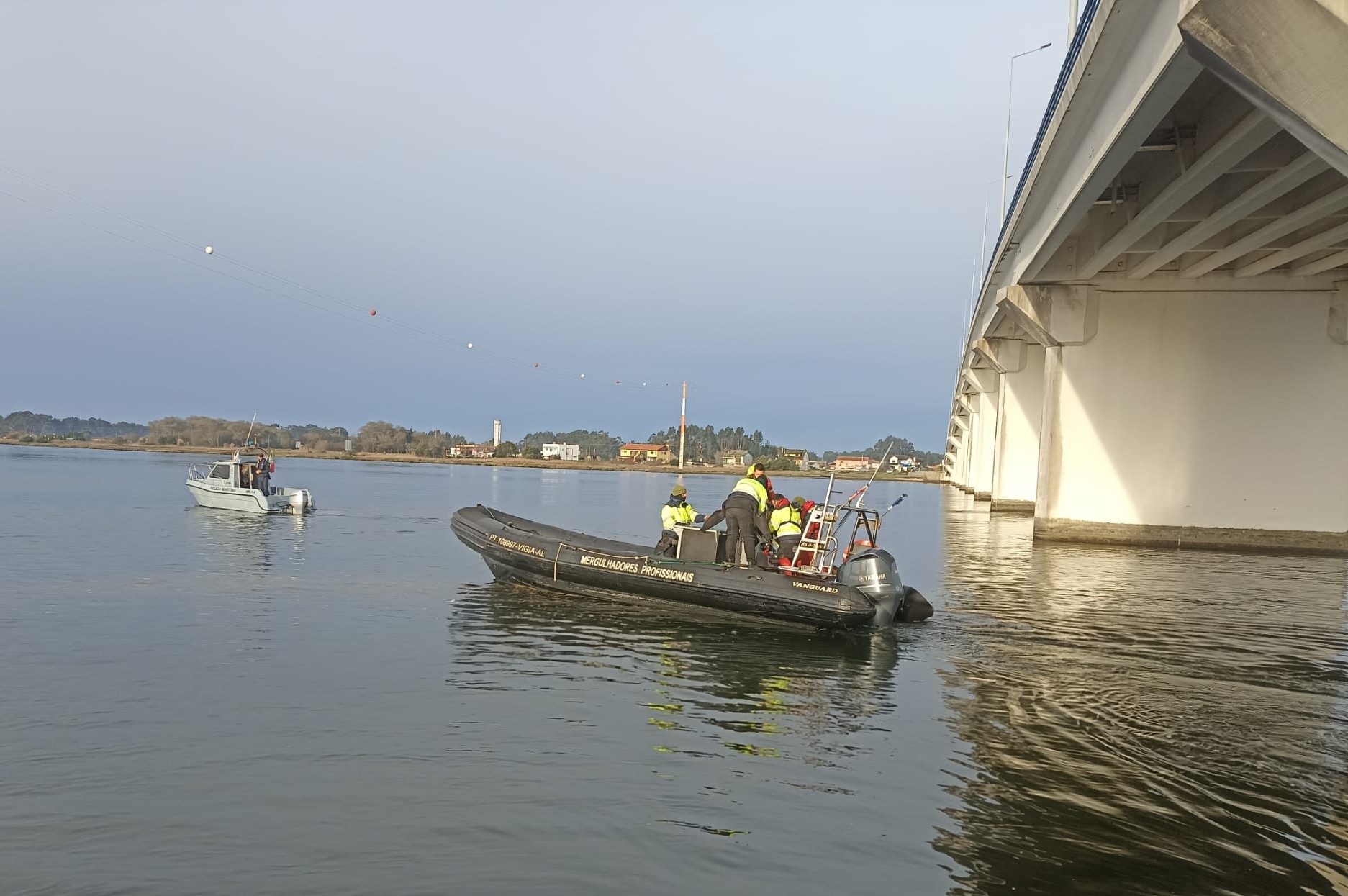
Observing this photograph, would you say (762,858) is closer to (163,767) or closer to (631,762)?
(631,762)

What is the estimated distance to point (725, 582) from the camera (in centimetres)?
1220

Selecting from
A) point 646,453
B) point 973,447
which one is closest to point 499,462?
point 646,453

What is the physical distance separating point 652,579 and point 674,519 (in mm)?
1077

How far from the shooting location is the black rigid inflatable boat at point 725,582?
38.4 feet

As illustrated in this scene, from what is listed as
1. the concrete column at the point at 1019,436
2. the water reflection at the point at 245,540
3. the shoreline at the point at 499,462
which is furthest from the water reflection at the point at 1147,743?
the shoreline at the point at 499,462

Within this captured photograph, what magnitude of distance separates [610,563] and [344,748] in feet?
20.5

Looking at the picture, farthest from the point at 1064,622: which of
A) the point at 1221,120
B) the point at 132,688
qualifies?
the point at 132,688

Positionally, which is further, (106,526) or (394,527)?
(394,527)

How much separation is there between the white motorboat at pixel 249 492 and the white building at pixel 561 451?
144m

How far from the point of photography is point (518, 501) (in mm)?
46938

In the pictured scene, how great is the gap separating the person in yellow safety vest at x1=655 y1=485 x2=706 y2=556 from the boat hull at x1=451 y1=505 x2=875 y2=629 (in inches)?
10.5

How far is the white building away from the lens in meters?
180

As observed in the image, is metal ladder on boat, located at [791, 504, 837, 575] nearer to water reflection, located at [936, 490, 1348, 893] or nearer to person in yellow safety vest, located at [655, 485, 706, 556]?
person in yellow safety vest, located at [655, 485, 706, 556]

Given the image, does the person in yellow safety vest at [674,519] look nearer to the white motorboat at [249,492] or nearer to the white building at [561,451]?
the white motorboat at [249,492]
